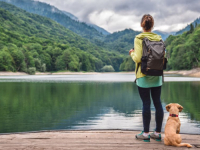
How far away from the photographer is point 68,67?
470ft

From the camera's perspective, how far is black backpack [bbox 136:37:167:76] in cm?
447

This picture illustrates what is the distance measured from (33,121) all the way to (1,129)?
2.06 m

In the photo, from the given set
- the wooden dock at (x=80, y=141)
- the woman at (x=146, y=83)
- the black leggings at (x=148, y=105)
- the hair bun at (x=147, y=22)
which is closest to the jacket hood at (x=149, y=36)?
the woman at (x=146, y=83)

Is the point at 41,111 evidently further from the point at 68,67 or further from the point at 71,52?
the point at 71,52

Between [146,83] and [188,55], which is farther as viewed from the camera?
[188,55]

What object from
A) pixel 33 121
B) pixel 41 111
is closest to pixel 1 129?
pixel 33 121

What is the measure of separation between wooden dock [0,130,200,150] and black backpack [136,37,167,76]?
52.3 inches

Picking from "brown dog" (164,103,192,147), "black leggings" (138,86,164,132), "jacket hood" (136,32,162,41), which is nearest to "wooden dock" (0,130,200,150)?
"brown dog" (164,103,192,147)

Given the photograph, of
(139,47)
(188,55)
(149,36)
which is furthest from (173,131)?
(188,55)

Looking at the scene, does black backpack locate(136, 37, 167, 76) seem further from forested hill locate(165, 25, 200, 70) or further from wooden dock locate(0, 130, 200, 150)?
forested hill locate(165, 25, 200, 70)

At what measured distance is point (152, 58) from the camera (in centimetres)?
447

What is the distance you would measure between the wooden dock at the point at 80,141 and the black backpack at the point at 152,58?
52.3 inches

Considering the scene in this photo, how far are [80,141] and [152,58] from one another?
2052 millimetres

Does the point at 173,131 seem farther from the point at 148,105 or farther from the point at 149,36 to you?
the point at 149,36
